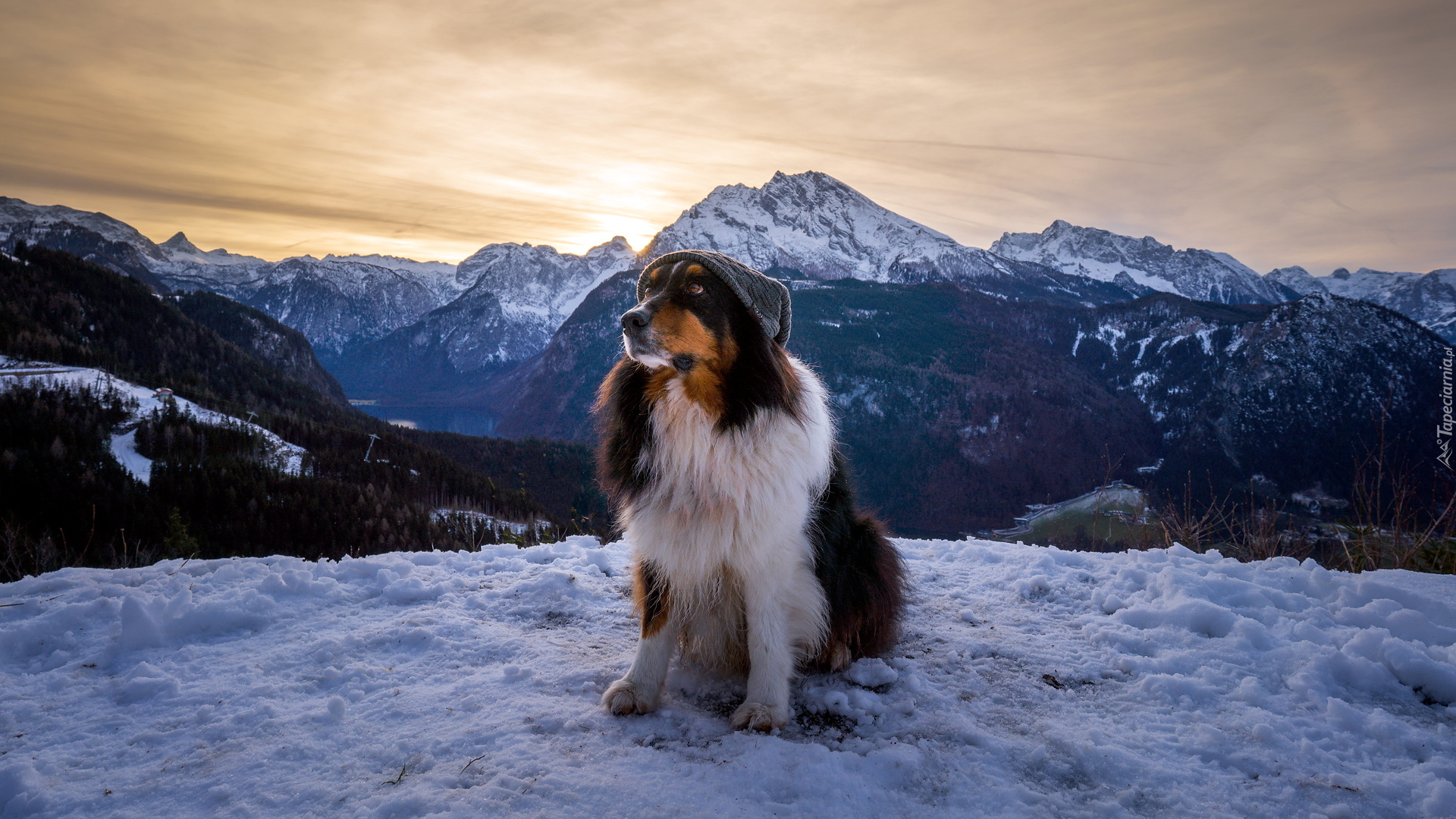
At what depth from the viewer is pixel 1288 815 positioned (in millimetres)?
2064

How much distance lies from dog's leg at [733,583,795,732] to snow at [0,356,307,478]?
4032cm

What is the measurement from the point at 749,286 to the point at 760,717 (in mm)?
2091

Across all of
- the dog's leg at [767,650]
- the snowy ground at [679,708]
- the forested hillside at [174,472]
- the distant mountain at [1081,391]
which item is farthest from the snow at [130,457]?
the distant mountain at [1081,391]

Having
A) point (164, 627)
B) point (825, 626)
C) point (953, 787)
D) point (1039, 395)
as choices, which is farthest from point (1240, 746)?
point (1039, 395)

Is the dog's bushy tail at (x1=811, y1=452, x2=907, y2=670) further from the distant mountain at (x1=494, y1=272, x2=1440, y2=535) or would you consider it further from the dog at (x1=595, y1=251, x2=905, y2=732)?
the distant mountain at (x1=494, y1=272, x2=1440, y2=535)

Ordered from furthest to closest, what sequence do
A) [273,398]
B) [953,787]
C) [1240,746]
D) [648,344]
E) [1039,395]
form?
[1039,395] → [273,398] → [648,344] → [1240,746] → [953,787]

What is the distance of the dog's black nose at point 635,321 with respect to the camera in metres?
2.73

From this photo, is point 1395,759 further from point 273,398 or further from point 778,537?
point 273,398

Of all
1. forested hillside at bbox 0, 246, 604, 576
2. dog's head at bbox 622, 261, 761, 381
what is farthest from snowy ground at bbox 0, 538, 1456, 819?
forested hillside at bbox 0, 246, 604, 576

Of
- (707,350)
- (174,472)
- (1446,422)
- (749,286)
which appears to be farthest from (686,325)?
(174,472)

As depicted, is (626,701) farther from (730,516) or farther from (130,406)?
(130,406)

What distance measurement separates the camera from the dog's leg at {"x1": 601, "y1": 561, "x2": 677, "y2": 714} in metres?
2.85

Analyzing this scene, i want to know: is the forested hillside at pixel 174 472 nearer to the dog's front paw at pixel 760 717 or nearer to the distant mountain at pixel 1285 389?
the dog's front paw at pixel 760 717

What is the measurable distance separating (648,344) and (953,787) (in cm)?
221
